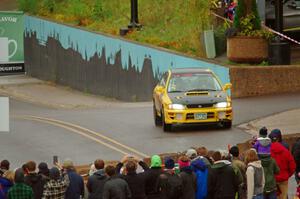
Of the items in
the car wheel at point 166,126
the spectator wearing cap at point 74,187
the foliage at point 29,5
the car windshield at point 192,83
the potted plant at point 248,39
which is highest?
the foliage at point 29,5

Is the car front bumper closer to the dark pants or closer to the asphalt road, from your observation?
the asphalt road

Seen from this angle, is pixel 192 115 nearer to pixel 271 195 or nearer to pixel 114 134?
pixel 114 134

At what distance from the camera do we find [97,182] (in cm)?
1421

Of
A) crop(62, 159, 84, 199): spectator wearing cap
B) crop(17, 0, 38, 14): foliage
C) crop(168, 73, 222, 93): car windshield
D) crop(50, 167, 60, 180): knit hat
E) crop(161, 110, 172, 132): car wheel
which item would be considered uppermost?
crop(17, 0, 38, 14): foliage

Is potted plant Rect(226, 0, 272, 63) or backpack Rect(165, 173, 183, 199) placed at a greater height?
potted plant Rect(226, 0, 272, 63)

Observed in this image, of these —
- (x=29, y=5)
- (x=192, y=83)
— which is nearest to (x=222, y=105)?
(x=192, y=83)

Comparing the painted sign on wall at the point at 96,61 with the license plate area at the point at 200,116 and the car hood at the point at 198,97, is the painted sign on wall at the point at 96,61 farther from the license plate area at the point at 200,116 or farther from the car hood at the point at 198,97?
the license plate area at the point at 200,116

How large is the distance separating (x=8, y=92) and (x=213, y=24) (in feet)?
36.9

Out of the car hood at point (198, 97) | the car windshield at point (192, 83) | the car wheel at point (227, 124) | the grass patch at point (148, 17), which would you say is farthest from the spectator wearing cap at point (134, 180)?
the grass patch at point (148, 17)

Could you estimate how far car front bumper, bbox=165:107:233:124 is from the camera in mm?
24609

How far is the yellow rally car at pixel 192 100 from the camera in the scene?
24.7 meters

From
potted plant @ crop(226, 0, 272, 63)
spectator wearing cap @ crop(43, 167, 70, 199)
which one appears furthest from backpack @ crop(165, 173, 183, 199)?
potted plant @ crop(226, 0, 272, 63)

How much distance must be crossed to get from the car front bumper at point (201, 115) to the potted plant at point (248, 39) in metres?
8.27

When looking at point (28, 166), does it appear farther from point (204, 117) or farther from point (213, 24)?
point (213, 24)
